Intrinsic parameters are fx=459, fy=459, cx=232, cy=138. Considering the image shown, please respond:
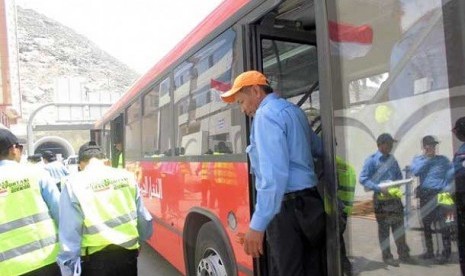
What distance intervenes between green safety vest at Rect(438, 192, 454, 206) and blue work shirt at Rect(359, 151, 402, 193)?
202 mm

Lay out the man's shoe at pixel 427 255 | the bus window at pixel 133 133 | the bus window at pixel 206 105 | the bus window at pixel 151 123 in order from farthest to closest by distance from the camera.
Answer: the bus window at pixel 133 133 → the bus window at pixel 151 123 → the bus window at pixel 206 105 → the man's shoe at pixel 427 255

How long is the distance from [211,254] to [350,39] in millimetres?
2382

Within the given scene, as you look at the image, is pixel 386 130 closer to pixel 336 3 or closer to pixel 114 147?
pixel 336 3

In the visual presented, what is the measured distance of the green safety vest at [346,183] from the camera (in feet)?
7.55

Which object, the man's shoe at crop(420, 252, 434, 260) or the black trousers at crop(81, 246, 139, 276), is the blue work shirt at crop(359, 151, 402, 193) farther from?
the black trousers at crop(81, 246, 139, 276)

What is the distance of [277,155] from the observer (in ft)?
8.02

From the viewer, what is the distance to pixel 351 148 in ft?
7.57

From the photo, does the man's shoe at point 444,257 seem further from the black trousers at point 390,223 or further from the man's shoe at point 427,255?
the black trousers at point 390,223

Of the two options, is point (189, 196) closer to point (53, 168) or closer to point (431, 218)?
point (431, 218)

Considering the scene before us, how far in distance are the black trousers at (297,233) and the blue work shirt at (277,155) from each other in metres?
0.10

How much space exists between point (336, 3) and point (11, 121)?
2153 inches

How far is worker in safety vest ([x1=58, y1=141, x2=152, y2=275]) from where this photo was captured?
315cm

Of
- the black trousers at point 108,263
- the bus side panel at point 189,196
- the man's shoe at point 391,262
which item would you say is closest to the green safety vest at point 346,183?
the man's shoe at point 391,262

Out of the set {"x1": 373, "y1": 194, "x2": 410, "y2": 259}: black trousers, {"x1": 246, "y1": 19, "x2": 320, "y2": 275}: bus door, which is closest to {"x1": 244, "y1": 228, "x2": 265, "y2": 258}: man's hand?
{"x1": 246, "y1": 19, "x2": 320, "y2": 275}: bus door
